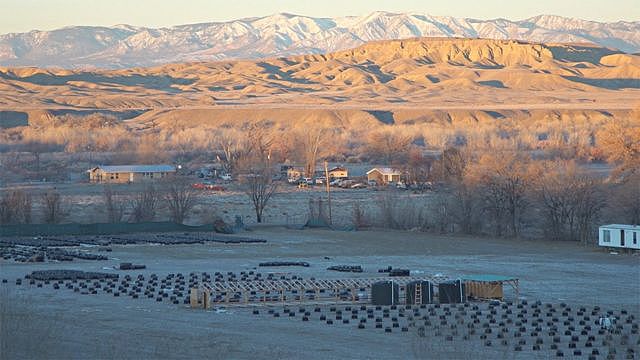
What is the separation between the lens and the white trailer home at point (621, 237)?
41.8 metres

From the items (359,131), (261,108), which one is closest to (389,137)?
(359,131)

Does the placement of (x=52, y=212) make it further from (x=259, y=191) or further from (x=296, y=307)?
(x=296, y=307)

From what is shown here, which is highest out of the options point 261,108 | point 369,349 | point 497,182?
point 261,108

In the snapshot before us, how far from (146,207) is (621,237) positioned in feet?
71.2

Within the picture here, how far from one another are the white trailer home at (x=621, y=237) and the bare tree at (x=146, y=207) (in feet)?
67.1

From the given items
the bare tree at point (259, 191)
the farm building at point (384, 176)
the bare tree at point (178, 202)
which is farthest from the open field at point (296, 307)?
the farm building at point (384, 176)

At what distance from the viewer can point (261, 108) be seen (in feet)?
562

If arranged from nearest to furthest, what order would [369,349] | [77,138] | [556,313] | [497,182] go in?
[369,349] < [556,313] < [497,182] < [77,138]

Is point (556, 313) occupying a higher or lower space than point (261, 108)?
lower

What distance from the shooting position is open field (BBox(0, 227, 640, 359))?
74.0 ft

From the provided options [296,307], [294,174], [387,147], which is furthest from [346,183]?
[296,307]

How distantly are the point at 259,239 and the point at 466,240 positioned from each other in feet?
25.4

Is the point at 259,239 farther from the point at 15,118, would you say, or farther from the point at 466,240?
the point at 15,118

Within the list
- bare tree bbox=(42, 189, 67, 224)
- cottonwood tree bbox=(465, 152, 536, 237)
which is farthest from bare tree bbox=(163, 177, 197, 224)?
cottonwood tree bbox=(465, 152, 536, 237)
